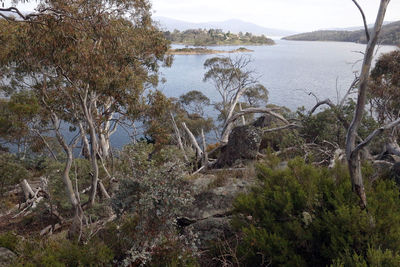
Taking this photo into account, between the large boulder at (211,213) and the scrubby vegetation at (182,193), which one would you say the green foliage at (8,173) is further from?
the large boulder at (211,213)

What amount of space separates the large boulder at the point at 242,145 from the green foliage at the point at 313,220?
15.2ft

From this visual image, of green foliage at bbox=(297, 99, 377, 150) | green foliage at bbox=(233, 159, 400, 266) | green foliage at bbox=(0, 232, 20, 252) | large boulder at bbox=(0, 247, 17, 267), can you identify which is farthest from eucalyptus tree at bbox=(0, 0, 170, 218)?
green foliage at bbox=(297, 99, 377, 150)

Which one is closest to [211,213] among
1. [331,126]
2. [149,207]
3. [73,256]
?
[149,207]

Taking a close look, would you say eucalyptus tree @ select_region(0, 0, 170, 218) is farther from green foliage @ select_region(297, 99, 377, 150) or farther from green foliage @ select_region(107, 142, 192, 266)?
green foliage @ select_region(297, 99, 377, 150)

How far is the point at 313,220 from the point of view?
3521mm

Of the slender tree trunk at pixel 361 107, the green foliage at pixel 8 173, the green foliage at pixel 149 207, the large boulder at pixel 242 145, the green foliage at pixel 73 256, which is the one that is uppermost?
the slender tree trunk at pixel 361 107

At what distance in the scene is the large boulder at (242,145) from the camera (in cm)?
884

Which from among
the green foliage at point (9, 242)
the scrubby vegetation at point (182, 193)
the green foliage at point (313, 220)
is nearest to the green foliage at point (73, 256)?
the scrubby vegetation at point (182, 193)

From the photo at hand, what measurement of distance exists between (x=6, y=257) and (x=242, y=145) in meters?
6.23

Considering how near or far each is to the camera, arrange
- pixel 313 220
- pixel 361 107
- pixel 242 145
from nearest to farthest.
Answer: pixel 361 107, pixel 313 220, pixel 242 145

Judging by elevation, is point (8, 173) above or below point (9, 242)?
below

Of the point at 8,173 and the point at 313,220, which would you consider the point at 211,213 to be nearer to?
the point at 313,220

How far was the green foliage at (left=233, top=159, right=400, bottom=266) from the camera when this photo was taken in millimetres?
3068

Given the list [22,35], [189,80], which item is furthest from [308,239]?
[189,80]
